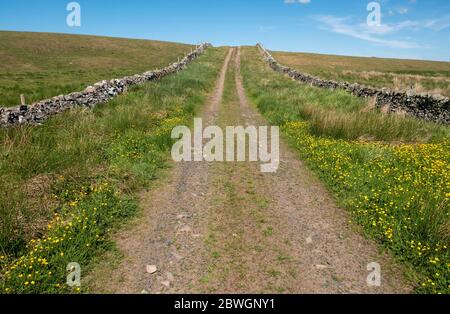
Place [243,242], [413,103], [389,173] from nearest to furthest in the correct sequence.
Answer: [243,242]
[389,173]
[413,103]

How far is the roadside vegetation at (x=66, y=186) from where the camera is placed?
4691 millimetres

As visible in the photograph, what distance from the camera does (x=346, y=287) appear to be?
4461 millimetres

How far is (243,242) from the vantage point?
216 inches

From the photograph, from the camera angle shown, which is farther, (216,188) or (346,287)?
(216,188)

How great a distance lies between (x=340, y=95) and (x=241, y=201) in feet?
45.6

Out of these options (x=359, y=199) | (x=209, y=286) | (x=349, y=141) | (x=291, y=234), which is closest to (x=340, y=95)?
(x=349, y=141)

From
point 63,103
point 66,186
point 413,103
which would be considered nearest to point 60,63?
point 63,103

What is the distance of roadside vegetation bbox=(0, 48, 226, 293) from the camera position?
4691mm
